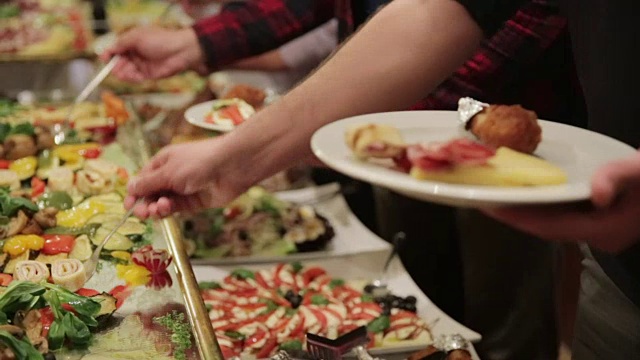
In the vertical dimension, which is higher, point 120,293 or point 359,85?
point 359,85

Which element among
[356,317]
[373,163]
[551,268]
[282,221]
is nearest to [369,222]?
[282,221]

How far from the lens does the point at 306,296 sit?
1864 millimetres

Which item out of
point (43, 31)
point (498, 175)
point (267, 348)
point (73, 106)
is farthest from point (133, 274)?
point (43, 31)

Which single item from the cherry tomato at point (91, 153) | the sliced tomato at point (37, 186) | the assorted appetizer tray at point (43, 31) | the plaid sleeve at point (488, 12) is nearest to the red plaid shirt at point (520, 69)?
the plaid sleeve at point (488, 12)

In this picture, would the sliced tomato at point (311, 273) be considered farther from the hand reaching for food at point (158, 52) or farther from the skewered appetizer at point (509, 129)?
the skewered appetizer at point (509, 129)

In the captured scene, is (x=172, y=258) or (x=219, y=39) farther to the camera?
(x=219, y=39)

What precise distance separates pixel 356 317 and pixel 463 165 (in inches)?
35.7

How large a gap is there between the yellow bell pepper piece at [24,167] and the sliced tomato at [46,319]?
76 cm

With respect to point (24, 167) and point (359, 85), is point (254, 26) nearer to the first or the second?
point (24, 167)

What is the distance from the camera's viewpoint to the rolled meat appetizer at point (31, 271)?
52.6 inches

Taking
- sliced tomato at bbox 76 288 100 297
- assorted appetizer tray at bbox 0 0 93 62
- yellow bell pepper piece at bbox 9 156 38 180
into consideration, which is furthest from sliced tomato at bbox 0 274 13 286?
assorted appetizer tray at bbox 0 0 93 62

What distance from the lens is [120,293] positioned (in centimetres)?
138

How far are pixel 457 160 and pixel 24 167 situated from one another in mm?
1349

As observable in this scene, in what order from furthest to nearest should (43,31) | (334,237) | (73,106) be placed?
(43,31)
(73,106)
(334,237)
